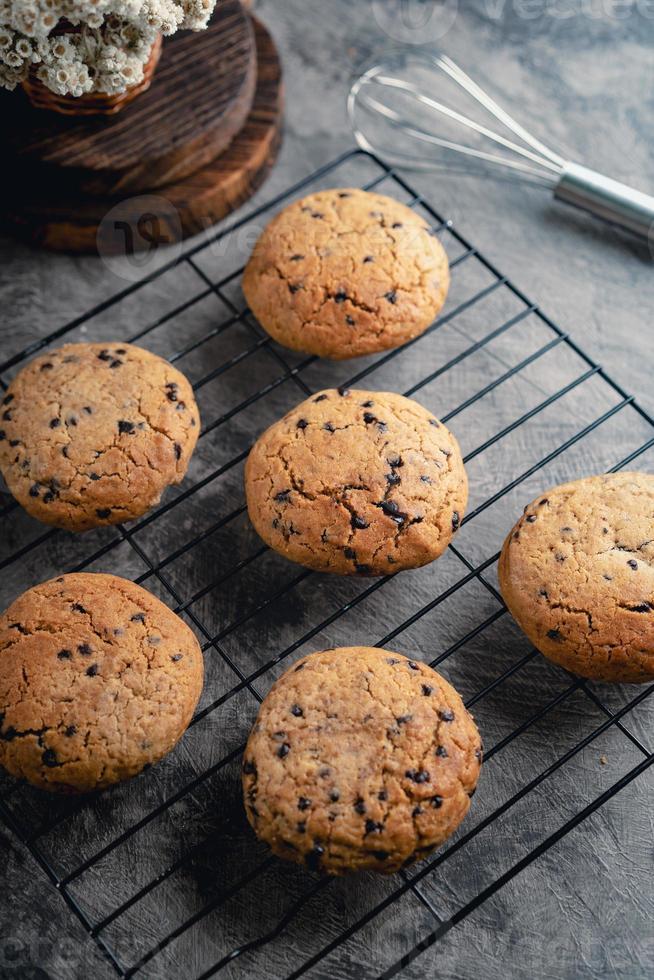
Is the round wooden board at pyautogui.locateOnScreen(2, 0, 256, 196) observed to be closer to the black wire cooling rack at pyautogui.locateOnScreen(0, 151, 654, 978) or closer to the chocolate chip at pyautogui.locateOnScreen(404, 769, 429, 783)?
the black wire cooling rack at pyautogui.locateOnScreen(0, 151, 654, 978)

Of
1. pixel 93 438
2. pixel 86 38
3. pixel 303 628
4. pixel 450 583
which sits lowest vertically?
pixel 303 628

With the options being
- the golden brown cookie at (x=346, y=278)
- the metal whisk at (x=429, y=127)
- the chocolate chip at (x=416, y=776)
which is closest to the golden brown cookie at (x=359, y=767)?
the chocolate chip at (x=416, y=776)

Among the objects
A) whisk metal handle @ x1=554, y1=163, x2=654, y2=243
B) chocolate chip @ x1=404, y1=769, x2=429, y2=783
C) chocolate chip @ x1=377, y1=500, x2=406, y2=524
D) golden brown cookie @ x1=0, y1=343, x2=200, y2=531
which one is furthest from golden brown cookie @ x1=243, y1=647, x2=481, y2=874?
whisk metal handle @ x1=554, y1=163, x2=654, y2=243

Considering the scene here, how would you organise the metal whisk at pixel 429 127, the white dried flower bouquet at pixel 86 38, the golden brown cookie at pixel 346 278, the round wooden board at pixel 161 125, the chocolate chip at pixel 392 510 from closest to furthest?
the white dried flower bouquet at pixel 86 38
the chocolate chip at pixel 392 510
the golden brown cookie at pixel 346 278
the round wooden board at pixel 161 125
the metal whisk at pixel 429 127

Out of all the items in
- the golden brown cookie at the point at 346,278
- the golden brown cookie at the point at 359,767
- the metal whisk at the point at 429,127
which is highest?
the metal whisk at the point at 429,127

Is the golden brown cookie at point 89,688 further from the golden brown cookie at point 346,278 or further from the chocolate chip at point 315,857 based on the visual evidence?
the golden brown cookie at point 346,278

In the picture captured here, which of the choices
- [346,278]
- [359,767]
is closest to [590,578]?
[359,767]

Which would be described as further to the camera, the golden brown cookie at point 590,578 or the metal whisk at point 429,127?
the metal whisk at point 429,127

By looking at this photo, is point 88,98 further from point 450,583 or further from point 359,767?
point 359,767
